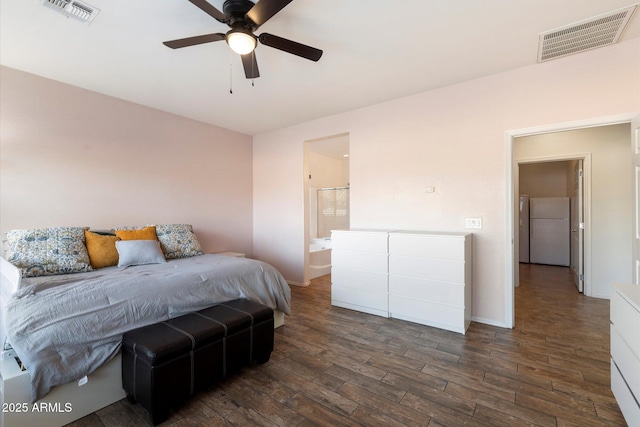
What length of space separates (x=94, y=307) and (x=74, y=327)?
5.8 inches

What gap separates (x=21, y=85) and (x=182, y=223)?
208 centimetres

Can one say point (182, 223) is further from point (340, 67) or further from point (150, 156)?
point (340, 67)

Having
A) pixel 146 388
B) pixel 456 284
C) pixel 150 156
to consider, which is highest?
pixel 150 156

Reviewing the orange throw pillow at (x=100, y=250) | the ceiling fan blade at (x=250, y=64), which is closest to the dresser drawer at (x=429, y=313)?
the ceiling fan blade at (x=250, y=64)

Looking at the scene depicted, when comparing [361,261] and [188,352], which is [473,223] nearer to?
[361,261]

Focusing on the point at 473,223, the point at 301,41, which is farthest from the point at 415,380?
the point at 301,41

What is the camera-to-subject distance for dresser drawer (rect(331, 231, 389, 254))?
3.11 meters

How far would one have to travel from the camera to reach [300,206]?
4359 mm

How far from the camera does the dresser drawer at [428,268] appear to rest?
106 inches

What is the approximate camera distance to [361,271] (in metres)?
3.29

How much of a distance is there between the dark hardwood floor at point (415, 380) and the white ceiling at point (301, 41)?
2.58 m

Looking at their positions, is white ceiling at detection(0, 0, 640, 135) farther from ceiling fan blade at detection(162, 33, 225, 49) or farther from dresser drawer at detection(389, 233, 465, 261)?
dresser drawer at detection(389, 233, 465, 261)

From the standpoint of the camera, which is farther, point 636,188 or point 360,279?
point 360,279

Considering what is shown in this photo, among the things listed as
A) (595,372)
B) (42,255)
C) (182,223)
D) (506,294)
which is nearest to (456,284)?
(506,294)
